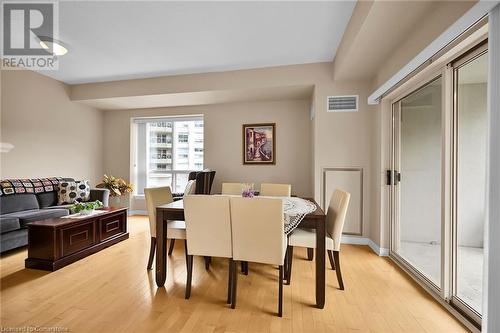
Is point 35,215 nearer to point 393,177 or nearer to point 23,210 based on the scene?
point 23,210

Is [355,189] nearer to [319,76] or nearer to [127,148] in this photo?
[319,76]

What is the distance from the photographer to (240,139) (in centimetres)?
431

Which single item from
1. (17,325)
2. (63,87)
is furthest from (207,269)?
(63,87)

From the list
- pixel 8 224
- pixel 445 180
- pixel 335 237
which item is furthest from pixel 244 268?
pixel 8 224

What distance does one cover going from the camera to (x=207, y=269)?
2.39 metres

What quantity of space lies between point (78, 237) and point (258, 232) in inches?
92.0

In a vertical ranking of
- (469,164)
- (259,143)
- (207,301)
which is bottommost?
(207,301)

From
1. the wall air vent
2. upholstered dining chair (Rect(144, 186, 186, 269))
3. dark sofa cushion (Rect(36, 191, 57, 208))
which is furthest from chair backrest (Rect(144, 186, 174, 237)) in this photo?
the wall air vent

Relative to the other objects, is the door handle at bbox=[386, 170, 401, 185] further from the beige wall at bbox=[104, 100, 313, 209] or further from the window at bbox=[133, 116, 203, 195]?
the window at bbox=[133, 116, 203, 195]

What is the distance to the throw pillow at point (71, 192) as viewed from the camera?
3.62 m

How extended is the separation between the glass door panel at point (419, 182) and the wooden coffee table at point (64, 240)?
3788 mm

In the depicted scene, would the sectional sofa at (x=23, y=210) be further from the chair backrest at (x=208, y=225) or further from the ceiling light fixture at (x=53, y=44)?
the chair backrest at (x=208, y=225)

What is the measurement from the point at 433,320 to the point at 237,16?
3.14m

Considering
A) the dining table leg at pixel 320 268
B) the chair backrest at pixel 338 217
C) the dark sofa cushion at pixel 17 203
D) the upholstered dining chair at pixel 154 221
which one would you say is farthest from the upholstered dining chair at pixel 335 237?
the dark sofa cushion at pixel 17 203
